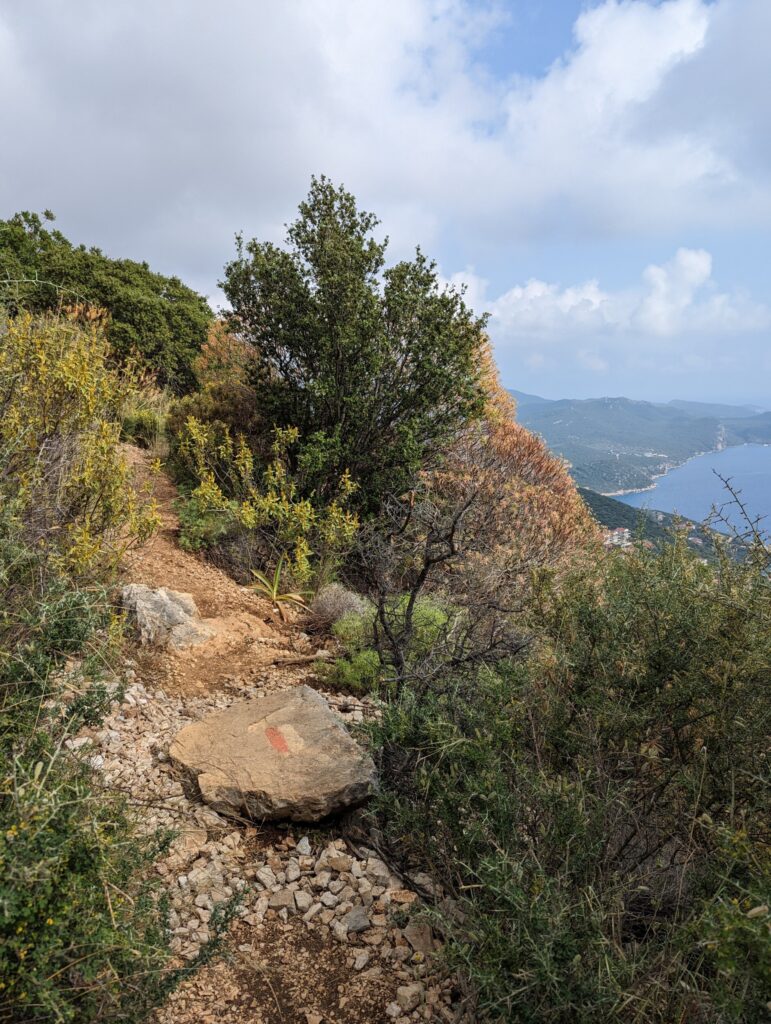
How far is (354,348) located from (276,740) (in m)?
4.92

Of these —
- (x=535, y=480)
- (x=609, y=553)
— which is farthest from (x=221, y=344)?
(x=609, y=553)

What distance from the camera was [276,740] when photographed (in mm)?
3238

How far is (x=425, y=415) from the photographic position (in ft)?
24.3

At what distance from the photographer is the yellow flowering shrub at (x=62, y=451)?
3480 millimetres

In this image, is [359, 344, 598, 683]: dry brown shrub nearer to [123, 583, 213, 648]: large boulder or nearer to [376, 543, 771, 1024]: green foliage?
[376, 543, 771, 1024]: green foliage

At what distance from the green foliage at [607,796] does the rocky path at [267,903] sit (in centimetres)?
26

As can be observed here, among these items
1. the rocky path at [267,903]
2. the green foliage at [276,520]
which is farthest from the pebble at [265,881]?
the green foliage at [276,520]

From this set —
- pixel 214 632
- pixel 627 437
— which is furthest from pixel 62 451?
pixel 627 437

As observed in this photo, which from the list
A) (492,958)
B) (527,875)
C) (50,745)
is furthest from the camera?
(527,875)

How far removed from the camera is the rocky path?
2.01 m

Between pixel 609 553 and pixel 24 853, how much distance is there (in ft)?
9.47

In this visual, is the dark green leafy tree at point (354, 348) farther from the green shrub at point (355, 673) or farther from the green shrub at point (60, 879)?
the green shrub at point (60, 879)

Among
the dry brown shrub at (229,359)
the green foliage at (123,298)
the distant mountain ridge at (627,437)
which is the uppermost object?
the green foliage at (123,298)

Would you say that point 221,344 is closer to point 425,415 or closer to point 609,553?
point 425,415
